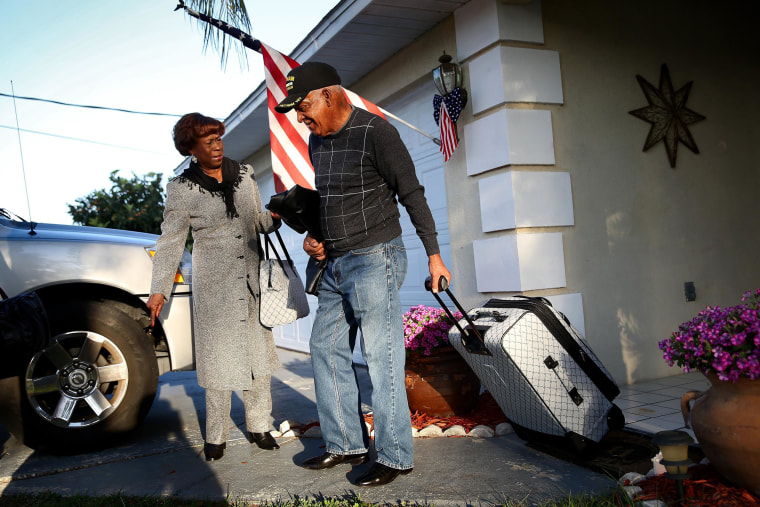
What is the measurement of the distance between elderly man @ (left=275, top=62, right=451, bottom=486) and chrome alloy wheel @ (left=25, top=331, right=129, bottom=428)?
1.72 metres

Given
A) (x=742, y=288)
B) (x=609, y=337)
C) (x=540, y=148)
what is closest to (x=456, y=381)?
(x=609, y=337)

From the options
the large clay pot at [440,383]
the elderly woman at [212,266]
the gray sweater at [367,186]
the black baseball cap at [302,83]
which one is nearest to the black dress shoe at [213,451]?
the elderly woman at [212,266]

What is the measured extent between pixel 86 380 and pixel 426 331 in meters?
2.10

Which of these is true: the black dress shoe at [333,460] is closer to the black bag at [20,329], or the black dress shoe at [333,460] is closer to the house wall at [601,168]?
the black bag at [20,329]

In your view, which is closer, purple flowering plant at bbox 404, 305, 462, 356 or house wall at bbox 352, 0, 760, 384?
purple flowering plant at bbox 404, 305, 462, 356

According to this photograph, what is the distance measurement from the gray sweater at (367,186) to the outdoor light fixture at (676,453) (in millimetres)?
1173

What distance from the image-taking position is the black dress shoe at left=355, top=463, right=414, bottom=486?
107 inches

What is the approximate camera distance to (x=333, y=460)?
3.03 metres

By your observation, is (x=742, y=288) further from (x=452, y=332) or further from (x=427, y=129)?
(x=452, y=332)

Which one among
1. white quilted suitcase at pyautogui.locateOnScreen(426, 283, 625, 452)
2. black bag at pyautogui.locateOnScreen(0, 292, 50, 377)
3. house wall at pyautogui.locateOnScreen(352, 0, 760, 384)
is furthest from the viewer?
house wall at pyautogui.locateOnScreen(352, 0, 760, 384)

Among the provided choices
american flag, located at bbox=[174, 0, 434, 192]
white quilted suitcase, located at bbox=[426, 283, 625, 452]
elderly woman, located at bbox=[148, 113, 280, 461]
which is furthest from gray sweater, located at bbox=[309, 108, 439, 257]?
american flag, located at bbox=[174, 0, 434, 192]

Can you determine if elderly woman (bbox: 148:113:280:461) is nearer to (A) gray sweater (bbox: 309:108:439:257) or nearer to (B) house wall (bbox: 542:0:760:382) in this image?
(A) gray sweater (bbox: 309:108:439:257)

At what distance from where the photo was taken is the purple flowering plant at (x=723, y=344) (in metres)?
2.00

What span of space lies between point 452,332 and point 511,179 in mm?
1363
